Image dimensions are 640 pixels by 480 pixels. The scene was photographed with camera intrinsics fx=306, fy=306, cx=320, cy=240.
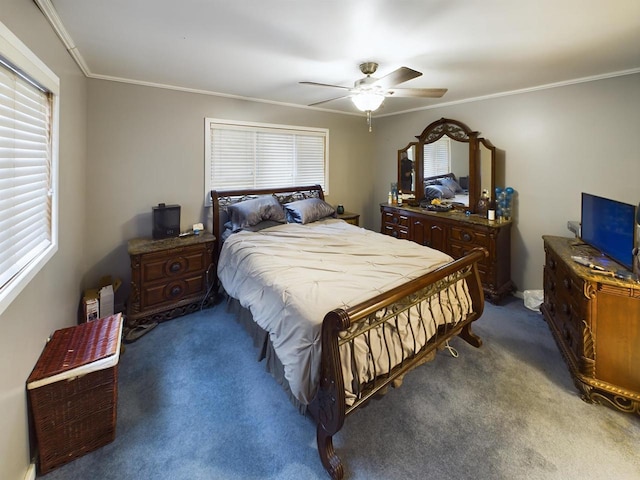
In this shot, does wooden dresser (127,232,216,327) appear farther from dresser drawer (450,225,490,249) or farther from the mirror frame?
the mirror frame

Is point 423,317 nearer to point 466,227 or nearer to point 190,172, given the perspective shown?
point 466,227

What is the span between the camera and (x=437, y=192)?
4.42m

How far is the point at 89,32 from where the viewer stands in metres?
2.08

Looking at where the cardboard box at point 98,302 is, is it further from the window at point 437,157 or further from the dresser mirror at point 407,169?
the window at point 437,157

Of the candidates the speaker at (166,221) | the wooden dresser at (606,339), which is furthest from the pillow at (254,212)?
the wooden dresser at (606,339)

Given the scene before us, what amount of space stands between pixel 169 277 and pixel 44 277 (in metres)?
1.38

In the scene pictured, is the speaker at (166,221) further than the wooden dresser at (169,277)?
Yes

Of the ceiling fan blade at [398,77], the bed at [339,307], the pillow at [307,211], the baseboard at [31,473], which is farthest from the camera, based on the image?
the pillow at [307,211]

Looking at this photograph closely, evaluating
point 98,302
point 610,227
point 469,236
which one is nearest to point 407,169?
point 469,236

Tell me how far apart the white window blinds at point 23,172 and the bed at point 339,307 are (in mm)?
1327

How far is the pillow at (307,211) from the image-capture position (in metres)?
3.95

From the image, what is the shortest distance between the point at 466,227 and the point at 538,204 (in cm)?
81

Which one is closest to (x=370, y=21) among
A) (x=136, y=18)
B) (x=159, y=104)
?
(x=136, y=18)

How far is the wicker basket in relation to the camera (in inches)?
61.6
